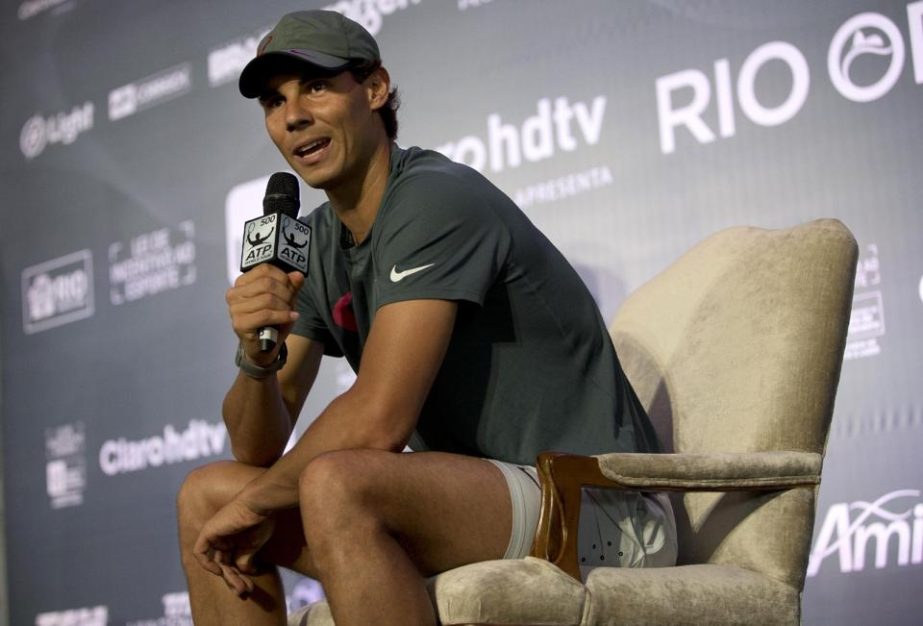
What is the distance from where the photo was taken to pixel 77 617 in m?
4.40

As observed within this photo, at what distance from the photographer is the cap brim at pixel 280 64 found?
5.99 ft

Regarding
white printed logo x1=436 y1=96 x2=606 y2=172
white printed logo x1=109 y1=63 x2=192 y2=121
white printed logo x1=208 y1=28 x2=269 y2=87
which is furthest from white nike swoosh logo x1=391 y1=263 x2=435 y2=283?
white printed logo x1=109 y1=63 x2=192 y2=121

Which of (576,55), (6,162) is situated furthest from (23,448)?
(576,55)

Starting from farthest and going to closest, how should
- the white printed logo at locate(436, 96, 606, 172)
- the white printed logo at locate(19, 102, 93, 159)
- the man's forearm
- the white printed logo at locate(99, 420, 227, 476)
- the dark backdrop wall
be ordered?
1. the white printed logo at locate(19, 102, 93, 159)
2. the white printed logo at locate(99, 420, 227, 476)
3. the white printed logo at locate(436, 96, 606, 172)
4. the dark backdrop wall
5. the man's forearm

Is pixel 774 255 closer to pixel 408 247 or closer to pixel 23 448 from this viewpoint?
pixel 408 247

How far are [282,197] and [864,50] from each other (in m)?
1.55

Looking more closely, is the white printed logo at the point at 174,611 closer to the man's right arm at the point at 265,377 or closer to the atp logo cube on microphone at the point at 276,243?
the man's right arm at the point at 265,377

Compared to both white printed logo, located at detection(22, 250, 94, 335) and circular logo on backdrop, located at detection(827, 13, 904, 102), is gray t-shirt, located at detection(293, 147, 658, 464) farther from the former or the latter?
white printed logo, located at detection(22, 250, 94, 335)

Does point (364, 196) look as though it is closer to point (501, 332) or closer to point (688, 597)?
point (501, 332)

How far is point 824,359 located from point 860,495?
0.88m

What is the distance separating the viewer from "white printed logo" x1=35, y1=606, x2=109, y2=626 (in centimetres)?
430

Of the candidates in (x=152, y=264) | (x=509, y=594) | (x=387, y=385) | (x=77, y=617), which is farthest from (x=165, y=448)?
(x=509, y=594)

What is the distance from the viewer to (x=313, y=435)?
62.4 inches

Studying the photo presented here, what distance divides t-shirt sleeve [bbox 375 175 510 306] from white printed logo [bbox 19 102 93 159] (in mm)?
3191
